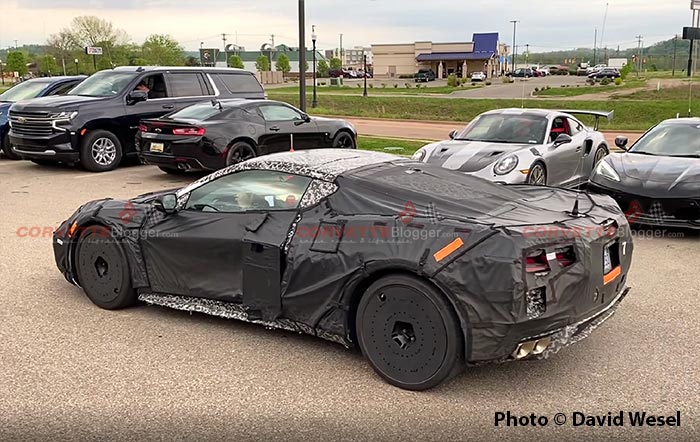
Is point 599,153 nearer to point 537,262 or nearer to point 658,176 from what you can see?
point 658,176

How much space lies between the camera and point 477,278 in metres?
3.97

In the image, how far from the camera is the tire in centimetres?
1343

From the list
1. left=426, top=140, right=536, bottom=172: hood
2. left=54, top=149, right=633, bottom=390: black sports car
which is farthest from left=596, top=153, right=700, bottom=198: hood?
left=54, top=149, right=633, bottom=390: black sports car

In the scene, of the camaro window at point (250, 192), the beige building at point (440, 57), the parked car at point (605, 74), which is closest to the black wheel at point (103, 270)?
the camaro window at point (250, 192)

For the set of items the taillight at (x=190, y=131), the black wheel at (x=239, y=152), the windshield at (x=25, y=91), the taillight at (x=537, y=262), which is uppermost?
the windshield at (x=25, y=91)

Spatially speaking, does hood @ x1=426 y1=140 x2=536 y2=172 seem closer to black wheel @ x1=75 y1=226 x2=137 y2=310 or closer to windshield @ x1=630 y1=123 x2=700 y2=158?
windshield @ x1=630 y1=123 x2=700 y2=158

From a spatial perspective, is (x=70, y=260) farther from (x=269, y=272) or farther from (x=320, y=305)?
(x=320, y=305)

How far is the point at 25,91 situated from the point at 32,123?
418cm

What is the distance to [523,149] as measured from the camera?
10.4 meters

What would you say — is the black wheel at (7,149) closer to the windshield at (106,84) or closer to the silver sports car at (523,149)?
the windshield at (106,84)

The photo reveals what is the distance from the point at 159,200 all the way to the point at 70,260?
108 centimetres

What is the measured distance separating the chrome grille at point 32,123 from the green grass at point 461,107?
23.5m

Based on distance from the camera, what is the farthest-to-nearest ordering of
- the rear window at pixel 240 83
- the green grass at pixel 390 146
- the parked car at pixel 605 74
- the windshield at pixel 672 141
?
the parked car at pixel 605 74, the green grass at pixel 390 146, the rear window at pixel 240 83, the windshield at pixel 672 141

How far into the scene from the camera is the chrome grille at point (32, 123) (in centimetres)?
1319
